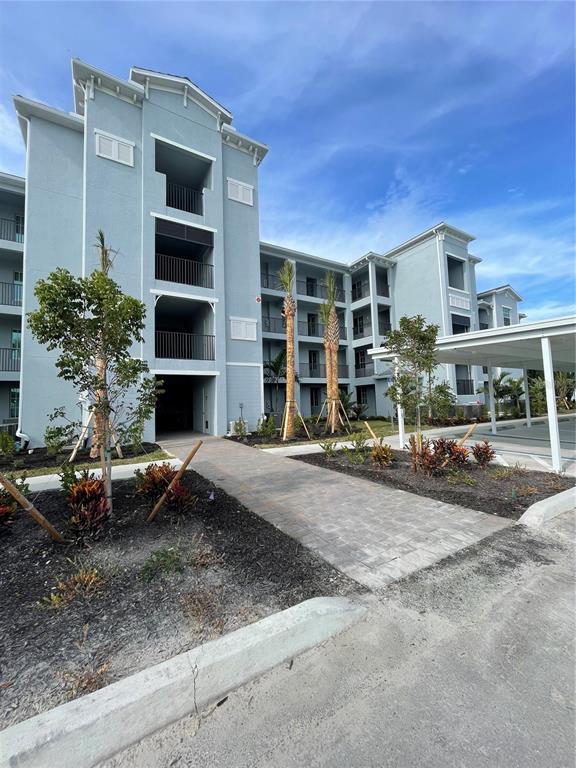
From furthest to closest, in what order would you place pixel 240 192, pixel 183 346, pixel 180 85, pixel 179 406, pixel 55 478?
pixel 179 406 < pixel 240 192 < pixel 183 346 < pixel 180 85 < pixel 55 478

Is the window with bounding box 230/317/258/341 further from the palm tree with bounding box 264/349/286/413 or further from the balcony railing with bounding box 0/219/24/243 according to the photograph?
the balcony railing with bounding box 0/219/24/243

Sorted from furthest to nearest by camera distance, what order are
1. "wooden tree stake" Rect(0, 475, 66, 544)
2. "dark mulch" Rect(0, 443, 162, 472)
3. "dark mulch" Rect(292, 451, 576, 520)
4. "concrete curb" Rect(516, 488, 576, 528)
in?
"dark mulch" Rect(0, 443, 162, 472)
"dark mulch" Rect(292, 451, 576, 520)
"concrete curb" Rect(516, 488, 576, 528)
"wooden tree stake" Rect(0, 475, 66, 544)

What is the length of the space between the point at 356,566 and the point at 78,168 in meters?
18.5

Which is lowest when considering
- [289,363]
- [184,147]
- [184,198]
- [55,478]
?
[55,478]

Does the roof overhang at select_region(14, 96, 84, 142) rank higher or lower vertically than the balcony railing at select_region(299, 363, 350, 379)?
higher

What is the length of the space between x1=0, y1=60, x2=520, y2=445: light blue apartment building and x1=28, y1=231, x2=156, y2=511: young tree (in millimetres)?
9635

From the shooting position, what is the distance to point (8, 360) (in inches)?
584

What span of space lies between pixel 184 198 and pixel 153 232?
4.04 metres

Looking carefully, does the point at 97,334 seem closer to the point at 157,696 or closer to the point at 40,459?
the point at 157,696

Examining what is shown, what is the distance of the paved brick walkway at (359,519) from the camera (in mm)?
3730

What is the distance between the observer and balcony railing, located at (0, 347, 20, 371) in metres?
14.7

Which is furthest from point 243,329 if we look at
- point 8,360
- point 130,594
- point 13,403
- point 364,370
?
point 130,594

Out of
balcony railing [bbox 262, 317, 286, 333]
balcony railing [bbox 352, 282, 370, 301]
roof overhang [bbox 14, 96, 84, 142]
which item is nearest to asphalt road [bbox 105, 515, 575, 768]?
roof overhang [bbox 14, 96, 84, 142]

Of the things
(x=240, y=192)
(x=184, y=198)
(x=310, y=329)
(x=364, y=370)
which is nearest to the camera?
(x=184, y=198)
